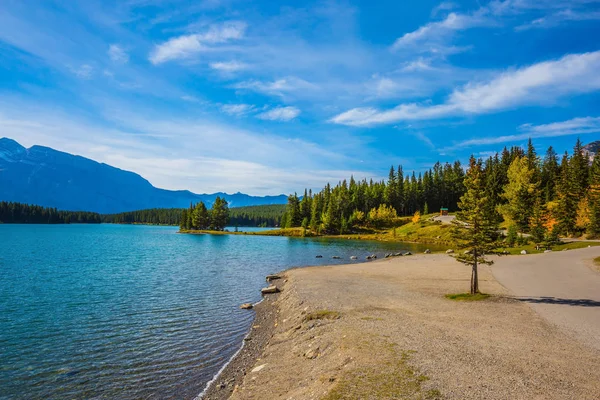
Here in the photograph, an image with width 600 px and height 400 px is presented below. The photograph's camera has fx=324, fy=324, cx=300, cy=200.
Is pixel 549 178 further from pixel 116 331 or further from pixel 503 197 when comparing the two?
pixel 116 331

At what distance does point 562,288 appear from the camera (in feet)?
97.7

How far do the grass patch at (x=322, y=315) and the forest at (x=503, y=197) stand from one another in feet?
217

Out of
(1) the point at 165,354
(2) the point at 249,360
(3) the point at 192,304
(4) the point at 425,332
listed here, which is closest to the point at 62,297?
(3) the point at 192,304

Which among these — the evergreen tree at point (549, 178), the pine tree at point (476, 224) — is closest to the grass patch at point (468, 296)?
the pine tree at point (476, 224)

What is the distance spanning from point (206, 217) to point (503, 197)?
148 meters

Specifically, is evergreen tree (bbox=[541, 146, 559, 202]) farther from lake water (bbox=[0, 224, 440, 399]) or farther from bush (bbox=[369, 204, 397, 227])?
lake water (bbox=[0, 224, 440, 399])

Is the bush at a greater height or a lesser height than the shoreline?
greater

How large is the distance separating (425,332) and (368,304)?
25.5ft

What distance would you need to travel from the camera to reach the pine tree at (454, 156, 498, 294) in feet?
91.5

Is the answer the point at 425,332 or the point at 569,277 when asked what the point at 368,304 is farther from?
the point at 569,277

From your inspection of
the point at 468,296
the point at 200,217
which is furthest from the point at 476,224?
the point at 200,217

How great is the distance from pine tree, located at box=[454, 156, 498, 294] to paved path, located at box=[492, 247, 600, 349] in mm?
4645

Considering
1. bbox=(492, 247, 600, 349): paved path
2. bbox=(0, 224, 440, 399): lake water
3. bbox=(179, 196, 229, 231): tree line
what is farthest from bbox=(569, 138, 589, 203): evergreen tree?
bbox=(179, 196, 229, 231): tree line

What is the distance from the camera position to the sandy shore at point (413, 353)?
1152 centimetres
